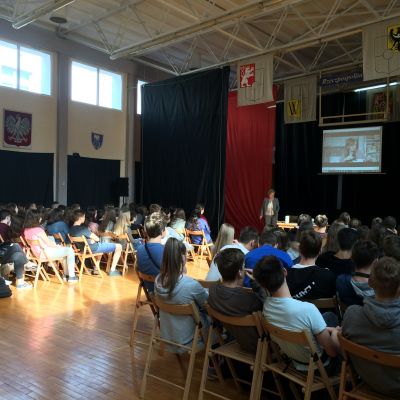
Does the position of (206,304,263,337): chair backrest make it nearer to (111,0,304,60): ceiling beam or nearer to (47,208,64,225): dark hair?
(47,208,64,225): dark hair

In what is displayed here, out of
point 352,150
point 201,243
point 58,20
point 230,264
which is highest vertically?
point 58,20

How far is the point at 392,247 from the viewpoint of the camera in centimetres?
368

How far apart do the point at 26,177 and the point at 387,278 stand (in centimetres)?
1147

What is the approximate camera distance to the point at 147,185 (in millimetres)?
14156

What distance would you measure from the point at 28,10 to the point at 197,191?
642 cm

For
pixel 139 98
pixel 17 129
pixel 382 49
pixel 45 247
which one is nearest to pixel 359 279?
pixel 45 247

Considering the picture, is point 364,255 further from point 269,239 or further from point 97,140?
point 97,140

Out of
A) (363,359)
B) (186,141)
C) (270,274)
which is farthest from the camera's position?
(186,141)

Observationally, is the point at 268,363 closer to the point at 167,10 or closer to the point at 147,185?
the point at 167,10

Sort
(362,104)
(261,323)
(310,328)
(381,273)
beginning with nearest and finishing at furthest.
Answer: (381,273) < (310,328) < (261,323) < (362,104)

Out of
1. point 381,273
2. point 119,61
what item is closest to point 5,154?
point 119,61

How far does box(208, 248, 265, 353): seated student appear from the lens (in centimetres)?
279

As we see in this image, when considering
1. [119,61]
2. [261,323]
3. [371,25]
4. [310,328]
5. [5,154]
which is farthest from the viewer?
[119,61]

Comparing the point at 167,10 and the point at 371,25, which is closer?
the point at 371,25
